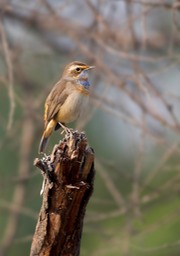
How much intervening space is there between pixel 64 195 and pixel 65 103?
1459 millimetres

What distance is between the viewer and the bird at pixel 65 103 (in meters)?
5.33

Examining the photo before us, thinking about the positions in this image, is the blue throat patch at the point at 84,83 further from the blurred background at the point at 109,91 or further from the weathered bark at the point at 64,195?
the weathered bark at the point at 64,195

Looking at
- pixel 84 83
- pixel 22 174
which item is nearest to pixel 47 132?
pixel 84 83

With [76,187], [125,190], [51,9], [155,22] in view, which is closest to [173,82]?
[51,9]

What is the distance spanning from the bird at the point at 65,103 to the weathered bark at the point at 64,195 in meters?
1.31

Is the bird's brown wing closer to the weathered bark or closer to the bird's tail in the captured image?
the bird's tail

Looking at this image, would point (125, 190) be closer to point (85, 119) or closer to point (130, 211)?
point (130, 211)

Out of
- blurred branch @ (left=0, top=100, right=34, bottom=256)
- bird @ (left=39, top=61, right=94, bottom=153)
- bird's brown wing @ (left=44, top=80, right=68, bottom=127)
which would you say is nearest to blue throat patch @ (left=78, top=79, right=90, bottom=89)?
bird @ (left=39, top=61, right=94, bottom=153)

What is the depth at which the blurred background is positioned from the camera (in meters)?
5.93

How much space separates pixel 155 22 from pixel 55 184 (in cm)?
552

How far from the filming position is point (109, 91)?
6.30 metres

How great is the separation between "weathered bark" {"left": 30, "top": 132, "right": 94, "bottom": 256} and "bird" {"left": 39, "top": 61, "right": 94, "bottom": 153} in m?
1.31

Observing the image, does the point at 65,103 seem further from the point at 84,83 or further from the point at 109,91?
the point at 109,91

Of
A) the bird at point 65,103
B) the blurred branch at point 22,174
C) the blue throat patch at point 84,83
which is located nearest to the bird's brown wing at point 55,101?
the bird at point 65,103
